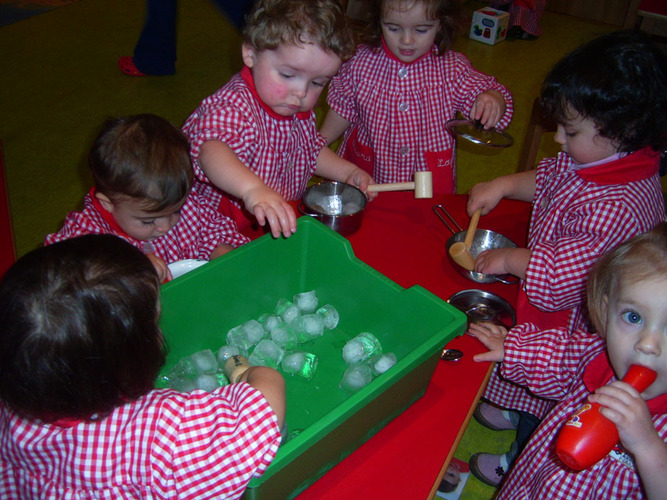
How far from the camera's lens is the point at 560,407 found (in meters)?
0.99

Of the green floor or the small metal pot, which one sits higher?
the small metal pot

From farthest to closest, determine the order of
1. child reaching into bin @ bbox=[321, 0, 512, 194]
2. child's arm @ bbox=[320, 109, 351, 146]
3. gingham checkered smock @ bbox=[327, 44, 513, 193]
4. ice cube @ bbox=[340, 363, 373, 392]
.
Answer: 1. child's arm @ bbox=[320, 109, 351, 146]
2. gingham checkered smock @ bbox=[327, 44, 513, 193]
3. child reaching into bin @ bbox=[321, 0, 512, 194]
4. ice cube @ bbox=[340, 363, 373, 392]

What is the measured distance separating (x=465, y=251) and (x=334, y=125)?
0.84 metres

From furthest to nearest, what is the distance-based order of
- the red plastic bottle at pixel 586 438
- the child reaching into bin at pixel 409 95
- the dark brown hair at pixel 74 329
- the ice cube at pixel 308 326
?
the child reaching into bin at pixel 409 95, the ice cube at pixel 308 326, the red plastic bottle at pixel 586 438, the dark brown hair at pixel 74 329

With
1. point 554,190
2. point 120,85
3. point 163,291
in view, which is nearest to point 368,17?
point 554,190

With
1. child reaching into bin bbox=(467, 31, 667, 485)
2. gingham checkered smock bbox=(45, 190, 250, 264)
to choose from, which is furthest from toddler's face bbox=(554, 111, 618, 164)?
gingham checkered smock bbox=(45, 190, 250, 264)

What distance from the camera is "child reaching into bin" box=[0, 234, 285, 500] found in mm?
613

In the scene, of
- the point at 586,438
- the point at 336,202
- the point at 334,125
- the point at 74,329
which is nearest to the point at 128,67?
the point at 334,125

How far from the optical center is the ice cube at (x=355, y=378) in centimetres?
98

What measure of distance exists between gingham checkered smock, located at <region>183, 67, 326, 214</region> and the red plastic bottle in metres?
0.86

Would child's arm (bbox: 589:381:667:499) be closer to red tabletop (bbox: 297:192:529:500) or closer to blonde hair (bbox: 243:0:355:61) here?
red tabletop (bbox: 297:192:529:500)

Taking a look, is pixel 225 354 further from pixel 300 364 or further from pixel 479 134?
pixel 479 134

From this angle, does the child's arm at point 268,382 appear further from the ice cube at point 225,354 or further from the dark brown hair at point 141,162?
the dark brown hair at point 141,162

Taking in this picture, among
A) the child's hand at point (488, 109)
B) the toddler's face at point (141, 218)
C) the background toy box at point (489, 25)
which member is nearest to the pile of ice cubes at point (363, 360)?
the toddler's face at point (141, 218)
